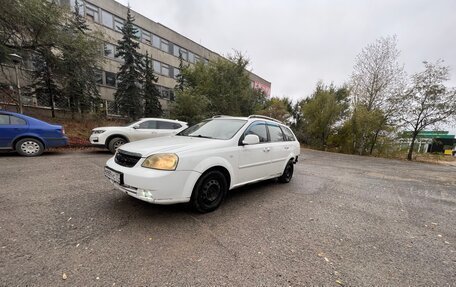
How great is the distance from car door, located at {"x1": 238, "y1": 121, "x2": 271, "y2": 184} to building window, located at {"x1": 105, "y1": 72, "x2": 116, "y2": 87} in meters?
22.7

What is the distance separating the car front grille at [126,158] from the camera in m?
3.06

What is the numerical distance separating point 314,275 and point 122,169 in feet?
9.28

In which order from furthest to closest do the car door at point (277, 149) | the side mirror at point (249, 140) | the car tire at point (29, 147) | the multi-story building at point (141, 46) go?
the multi-story building at point (141, 46) → the car tire at point (29, 147) → the car door at point (277, 149) → the side mirror at point (249, 140)

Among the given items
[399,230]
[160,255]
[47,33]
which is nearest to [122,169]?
[160,255]

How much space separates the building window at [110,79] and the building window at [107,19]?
4796 millimetres

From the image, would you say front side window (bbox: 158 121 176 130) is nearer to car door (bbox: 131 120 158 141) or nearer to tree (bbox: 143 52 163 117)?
car door (bbox: 131 120 158 141)

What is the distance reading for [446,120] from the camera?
15234mm

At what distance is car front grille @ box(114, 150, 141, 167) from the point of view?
3.06 metres

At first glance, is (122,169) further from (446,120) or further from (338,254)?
(446,120)

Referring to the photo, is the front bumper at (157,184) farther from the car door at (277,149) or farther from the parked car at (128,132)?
the parked car at (128,132)

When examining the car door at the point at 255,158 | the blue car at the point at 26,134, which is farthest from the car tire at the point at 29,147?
the car door at the point at 255,158

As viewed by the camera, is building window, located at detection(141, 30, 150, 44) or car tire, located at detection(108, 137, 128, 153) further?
building window, located at detection(141, 30, 150, 44)

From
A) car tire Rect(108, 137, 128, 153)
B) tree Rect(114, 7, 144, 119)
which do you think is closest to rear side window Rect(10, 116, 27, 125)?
car tire Rect(108, 137, 128, 153)

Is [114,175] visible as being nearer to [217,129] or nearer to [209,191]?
[209,191]
